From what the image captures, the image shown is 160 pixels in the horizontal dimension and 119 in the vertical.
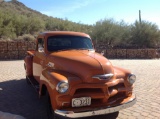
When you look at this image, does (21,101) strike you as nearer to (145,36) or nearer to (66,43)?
(66,43)

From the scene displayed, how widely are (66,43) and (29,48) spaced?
13.0 metres

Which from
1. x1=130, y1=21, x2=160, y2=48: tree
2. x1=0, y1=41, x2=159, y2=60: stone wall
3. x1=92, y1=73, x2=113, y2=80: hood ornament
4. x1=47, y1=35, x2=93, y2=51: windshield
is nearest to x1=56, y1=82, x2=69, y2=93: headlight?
x1=92, y1=73, x2=113, y2=80: hood ornament

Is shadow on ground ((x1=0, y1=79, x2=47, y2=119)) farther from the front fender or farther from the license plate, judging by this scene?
the license plate

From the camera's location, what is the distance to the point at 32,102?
6777 millimetres

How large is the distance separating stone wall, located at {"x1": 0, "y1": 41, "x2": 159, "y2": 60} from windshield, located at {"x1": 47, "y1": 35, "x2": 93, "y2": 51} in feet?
41.5

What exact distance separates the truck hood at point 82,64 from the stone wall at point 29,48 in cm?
1319

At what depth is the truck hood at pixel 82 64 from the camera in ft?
16.2

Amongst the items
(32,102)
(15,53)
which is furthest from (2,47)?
(32,102)

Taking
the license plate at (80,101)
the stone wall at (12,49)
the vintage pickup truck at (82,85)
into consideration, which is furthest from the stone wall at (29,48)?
the license plate at (80,101)

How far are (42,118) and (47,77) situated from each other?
3.46 feet

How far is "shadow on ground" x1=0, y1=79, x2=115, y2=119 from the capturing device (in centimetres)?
586

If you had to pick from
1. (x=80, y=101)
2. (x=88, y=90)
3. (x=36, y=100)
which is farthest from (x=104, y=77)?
(x=36, y=100)

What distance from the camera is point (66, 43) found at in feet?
21.0

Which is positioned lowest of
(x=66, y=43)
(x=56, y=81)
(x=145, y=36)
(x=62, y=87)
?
(x=62, y=87)
